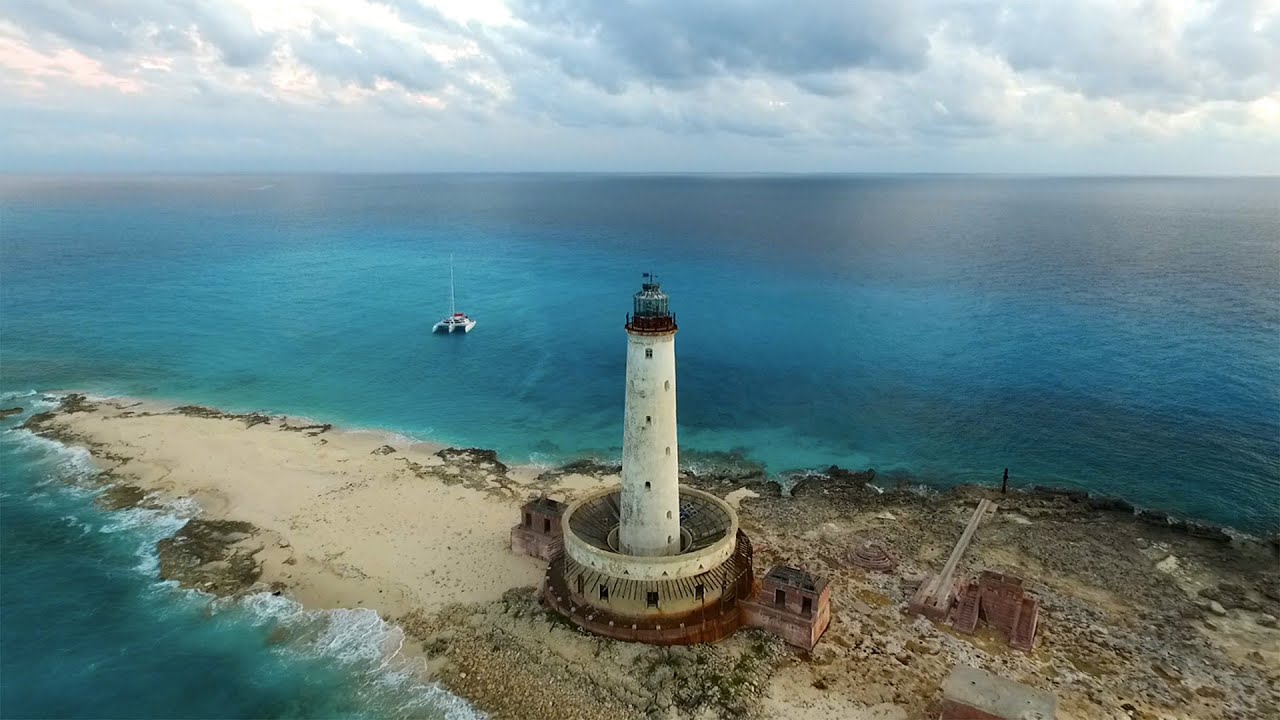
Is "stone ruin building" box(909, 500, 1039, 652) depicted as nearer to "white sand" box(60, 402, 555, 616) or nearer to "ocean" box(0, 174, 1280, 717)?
"ocean" box(0, 174, 1280, 717)

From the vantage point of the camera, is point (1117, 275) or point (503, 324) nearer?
point (503, 324)

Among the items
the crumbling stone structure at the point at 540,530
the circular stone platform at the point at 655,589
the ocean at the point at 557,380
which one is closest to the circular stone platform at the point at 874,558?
the circular stone platform at the point at 655,589

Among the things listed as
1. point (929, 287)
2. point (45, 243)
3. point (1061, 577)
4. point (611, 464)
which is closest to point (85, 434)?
point (611, 464)

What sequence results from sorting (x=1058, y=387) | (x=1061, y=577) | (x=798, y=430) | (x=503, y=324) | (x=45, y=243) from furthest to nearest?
(x=45, y=243), (x=503, y=324), (x=1058, y=387), (x=798, y=430), (x=1061, y=577)

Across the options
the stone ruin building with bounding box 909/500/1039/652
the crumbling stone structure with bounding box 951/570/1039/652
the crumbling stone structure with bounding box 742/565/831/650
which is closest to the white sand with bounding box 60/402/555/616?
the crumbling stone structure with bounding box 742/565/831/650

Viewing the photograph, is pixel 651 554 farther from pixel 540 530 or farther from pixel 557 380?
pixel 557 380

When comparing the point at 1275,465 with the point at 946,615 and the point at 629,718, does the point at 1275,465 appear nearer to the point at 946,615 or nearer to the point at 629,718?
the point at 946,615

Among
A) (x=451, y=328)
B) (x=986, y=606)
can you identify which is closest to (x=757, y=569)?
(x=986, y=606)
